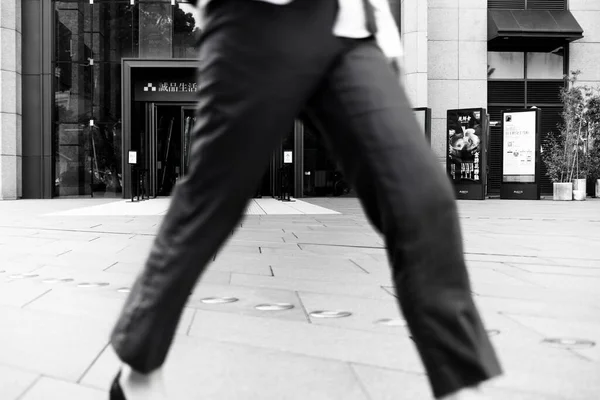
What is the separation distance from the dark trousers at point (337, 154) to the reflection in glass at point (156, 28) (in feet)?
56.9

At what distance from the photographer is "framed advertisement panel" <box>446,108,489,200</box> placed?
666 inches

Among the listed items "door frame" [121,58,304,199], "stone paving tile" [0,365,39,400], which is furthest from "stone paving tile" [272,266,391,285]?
"door frame" [121,58,304,199]

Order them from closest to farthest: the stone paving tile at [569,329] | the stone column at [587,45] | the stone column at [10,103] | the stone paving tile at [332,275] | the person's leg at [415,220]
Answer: the person's leg at [415,220], the stone paving tile at [569,329], the stone paving tile at [332,275], the stone column at [10,103], the stone column at [587,45]

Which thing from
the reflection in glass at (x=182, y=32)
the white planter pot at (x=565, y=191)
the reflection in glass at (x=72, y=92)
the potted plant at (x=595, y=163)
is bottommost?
the white planter pot at (x=565, y=191)

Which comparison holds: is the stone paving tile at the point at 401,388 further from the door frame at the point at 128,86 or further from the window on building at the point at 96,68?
the window on building at the point at 96,68

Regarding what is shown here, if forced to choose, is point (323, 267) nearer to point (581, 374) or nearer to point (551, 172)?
point (581, 374)

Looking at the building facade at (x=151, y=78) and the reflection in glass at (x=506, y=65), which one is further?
the reflection in glass at (x=506, y=65)

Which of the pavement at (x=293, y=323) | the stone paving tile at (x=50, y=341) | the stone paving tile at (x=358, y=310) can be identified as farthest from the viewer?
the stone paving tile at (x=358, y=310)

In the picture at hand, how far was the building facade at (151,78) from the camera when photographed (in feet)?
57.0

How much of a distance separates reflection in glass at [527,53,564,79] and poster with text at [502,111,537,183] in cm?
262

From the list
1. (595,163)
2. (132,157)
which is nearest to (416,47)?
(595,163)

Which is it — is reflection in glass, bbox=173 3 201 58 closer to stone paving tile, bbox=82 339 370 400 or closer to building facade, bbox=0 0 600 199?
building facade, bbox=0 0 600 199

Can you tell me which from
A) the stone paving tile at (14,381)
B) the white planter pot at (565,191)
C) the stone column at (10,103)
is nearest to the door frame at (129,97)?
the stone column at (10,103)

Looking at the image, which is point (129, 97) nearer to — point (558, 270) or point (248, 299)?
point (558, 270)
